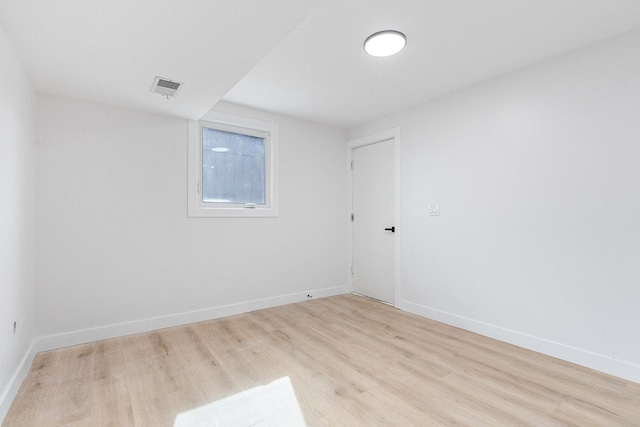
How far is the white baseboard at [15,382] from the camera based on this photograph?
172 centimetres

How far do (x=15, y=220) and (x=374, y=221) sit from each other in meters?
3.51

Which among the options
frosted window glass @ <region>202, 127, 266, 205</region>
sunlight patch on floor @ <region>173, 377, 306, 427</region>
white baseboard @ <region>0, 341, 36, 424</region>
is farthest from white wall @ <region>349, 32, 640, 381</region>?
white baseboard @ <region>0, 341, 36, 424</region>

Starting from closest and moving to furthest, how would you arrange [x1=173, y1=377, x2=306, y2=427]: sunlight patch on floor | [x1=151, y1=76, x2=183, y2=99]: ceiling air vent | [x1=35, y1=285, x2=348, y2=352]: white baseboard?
[x1=173, y1=377, x2=306, y2=427]: sunlight patch on floor < [x1=151, y1=76, x2=183, y2=99]: ceiling air vent < [x1=35, y1=285, x2=348, y2=352]: white baseboard

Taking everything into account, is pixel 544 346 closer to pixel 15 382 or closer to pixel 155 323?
pixel 155 323

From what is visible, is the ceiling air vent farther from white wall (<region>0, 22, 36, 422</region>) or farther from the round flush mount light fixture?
the round flush mount light fixture

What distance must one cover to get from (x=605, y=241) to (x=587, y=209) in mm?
258

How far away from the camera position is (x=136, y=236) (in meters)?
2.99

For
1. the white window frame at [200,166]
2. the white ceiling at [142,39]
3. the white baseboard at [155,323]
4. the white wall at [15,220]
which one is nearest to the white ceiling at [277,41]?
the white ceiling at [142,39]

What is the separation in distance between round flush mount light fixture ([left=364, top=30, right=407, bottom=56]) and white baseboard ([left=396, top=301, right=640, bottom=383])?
102 inches

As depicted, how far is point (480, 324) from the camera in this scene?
2.97 meters

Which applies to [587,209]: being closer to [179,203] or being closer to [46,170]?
[179,203]

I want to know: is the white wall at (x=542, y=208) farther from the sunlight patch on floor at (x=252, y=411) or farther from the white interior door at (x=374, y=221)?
the sunlight patch on floor at (x=252, y=411)

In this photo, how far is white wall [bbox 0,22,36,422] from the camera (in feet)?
5.78

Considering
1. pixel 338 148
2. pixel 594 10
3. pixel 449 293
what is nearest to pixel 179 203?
pixel 338 148
